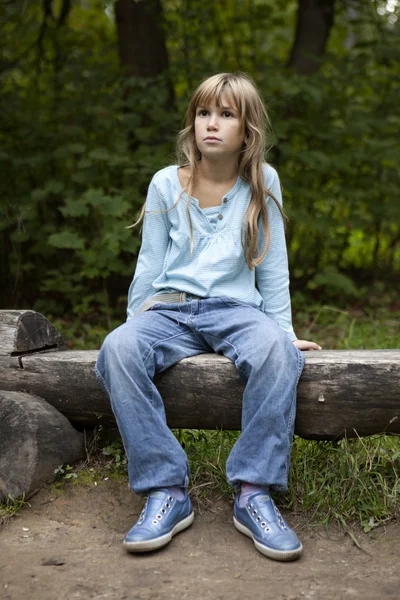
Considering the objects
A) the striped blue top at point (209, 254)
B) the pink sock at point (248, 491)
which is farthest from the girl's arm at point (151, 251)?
the pink sock at point (248, 491)

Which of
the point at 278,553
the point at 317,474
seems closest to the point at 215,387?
the point at 317,474

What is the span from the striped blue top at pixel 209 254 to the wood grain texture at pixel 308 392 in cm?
28

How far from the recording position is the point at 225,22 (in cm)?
668

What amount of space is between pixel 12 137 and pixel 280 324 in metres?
3.33

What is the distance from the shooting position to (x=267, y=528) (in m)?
2.42

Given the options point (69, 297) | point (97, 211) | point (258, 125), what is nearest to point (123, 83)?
point (97, 211)

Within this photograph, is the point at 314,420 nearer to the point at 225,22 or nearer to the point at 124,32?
the point at 124,32

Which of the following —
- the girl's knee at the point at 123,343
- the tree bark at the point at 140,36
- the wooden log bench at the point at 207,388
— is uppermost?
the tree bark at the point at 140,36

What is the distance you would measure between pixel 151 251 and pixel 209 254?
268 millimetres

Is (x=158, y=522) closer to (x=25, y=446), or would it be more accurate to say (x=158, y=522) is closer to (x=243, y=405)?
(x=243, y=405)

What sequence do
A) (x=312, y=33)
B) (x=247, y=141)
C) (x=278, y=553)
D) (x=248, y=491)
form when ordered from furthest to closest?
(x=312, y=33) → (x=247, y=141) → (x=248, y=491) → (x=278, y=553)

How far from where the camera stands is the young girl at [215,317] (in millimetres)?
2482

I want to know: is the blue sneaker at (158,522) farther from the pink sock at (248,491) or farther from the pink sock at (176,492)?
the pink sock at (248,491)

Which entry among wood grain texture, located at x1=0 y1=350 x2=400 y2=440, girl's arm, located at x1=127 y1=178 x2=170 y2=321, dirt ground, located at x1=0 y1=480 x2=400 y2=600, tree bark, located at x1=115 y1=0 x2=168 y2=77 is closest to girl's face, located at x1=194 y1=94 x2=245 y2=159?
girl's arm, located at x1=127 y1=178 x2=170 y2=321
